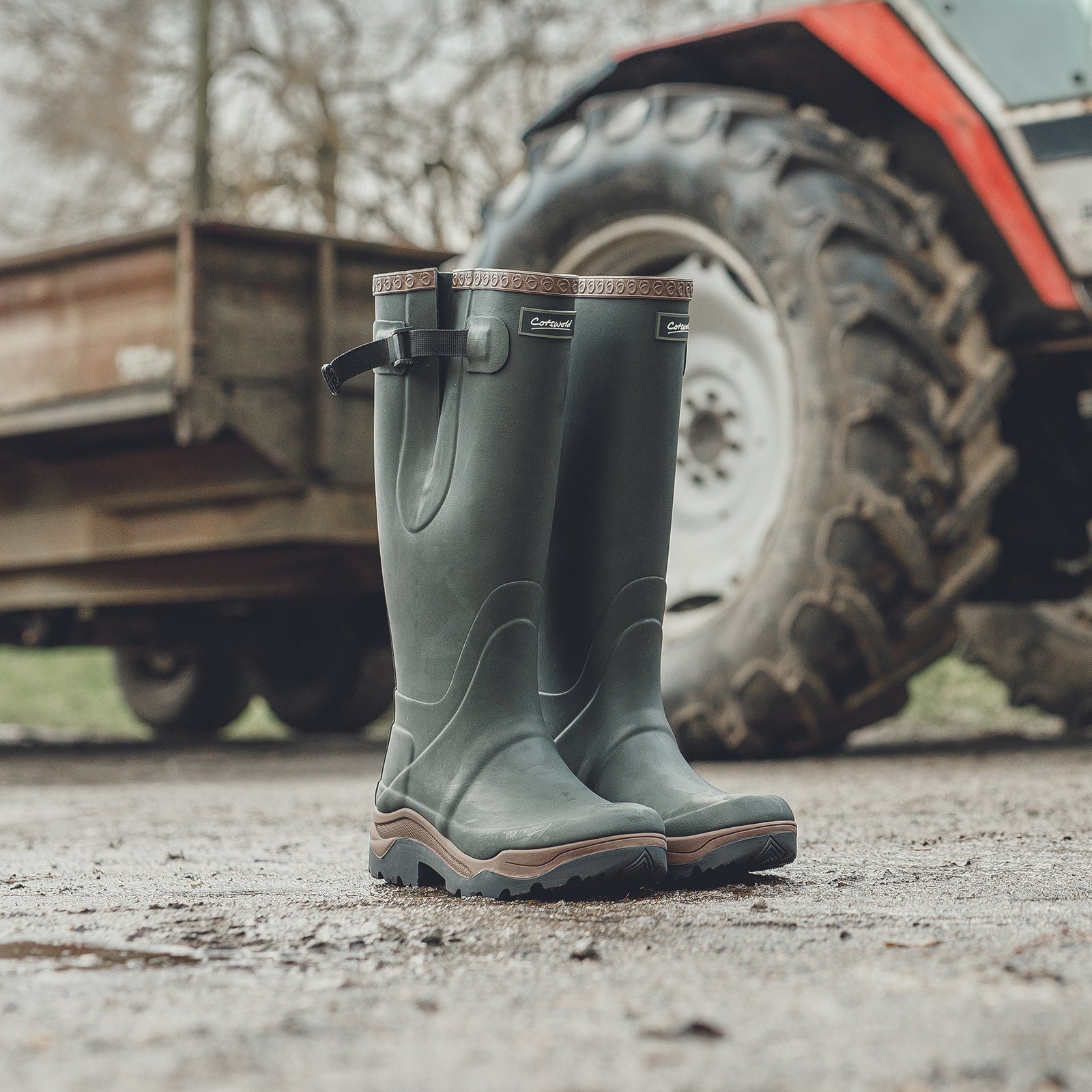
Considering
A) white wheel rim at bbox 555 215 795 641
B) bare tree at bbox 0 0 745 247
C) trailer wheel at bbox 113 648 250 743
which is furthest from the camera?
bare tree at bbox 0 0 745 247

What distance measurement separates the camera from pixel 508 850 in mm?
1547

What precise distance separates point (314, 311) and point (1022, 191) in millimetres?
1967

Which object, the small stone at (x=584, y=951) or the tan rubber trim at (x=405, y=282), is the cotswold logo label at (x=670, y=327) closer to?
the tan rubber trim at (x=405, y=282)

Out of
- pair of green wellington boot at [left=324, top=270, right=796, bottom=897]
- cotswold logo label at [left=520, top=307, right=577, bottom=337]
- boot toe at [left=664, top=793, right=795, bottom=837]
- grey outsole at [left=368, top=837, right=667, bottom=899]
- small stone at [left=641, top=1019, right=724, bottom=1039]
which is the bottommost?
grey outsole at [left=368, top=837, right=667, bottom=899]

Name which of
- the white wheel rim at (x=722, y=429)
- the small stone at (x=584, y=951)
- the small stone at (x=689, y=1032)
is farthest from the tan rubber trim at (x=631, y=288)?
the white wheel rim at (x=722, y=429)

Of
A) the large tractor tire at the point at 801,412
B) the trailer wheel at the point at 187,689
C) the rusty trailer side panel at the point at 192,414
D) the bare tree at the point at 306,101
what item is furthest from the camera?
the bare tree at the point at 306,101

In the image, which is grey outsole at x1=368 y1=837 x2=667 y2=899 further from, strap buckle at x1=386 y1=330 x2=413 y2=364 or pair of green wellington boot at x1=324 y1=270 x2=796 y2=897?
strap buckle at x1=386 y1=330 x2=413 y2=364

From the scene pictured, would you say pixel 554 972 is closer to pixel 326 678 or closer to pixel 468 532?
pixel 468 532

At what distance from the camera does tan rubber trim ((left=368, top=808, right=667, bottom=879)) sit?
4.95 ft

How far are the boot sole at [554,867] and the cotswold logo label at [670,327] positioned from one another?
578 mm

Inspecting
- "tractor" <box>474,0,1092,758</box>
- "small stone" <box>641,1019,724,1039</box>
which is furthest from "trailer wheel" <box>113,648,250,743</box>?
"small stone" <box>641,1019,724,1039</box>

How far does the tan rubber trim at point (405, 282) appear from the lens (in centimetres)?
170

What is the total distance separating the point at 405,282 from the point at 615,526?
360 mm

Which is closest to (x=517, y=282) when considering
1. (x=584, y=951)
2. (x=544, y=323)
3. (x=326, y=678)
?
(x=544, y=323)
